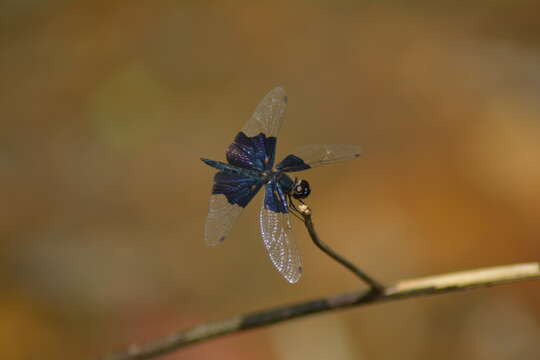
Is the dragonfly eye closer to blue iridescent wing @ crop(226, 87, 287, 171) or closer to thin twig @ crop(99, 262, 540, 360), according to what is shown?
blue iridescent wing @ crop(226, 87, 287, 171)

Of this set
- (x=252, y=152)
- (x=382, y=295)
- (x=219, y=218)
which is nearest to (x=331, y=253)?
(x=382, y=295)

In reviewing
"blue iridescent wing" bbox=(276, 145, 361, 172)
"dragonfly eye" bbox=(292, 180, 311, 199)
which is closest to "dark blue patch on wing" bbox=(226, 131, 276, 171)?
"blue iridescent wing" bbox=(276, 145, 361, 172)

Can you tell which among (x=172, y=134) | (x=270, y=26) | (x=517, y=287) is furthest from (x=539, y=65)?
(x=172, y=134)

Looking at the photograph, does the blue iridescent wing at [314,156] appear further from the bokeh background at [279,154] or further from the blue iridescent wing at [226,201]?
the bokeh background at [279,154]

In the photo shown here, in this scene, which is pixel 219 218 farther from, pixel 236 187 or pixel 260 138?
pixel 260 138

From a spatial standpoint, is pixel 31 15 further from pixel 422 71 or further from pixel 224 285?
pixel 422 71

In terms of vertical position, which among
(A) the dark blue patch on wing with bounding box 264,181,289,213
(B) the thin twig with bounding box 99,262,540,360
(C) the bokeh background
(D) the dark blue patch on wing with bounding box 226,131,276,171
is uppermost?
(C) the bokeh background
